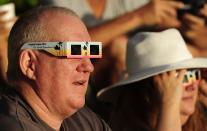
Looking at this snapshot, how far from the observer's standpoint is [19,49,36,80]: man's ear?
3191 mm

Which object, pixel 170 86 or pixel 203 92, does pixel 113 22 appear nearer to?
pixel 203 92

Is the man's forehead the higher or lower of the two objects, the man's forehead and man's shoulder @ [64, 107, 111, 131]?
the higher

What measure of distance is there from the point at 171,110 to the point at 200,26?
1305mm

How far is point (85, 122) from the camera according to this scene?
351 centimetres

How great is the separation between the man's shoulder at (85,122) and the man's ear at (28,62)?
1.16 feet

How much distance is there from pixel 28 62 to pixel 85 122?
1.68 feet

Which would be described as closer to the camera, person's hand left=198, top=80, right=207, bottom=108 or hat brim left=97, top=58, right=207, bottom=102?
hat brim left=97, top=58, right=207, bottom=102

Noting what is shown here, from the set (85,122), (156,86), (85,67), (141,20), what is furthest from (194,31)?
(85,67)

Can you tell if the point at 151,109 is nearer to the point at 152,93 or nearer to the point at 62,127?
the point at 152,93

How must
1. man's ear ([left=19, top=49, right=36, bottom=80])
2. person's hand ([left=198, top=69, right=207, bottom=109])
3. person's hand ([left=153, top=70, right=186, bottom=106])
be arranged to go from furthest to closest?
Result: 1. person's hand ([left=198, top=69, right=207, bottom=109])
2. person's hand ([left=153, top=70, right=186, bottom=106])
3. man's ear ([left=19, top=49, right=36, bottom=80])

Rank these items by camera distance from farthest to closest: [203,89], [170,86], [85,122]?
1. [203,89]
2. [170,86]
3. [85,122]

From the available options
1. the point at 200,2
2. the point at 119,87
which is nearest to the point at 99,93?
the point at 119,87

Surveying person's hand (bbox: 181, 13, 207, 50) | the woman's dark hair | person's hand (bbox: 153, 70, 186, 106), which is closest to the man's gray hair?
person's hand (bbox: 153, 70, 186, 106)

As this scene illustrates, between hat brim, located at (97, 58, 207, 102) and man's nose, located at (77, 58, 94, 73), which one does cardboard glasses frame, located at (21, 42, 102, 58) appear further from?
hat brim, located at (97, 58, 207, 102)
